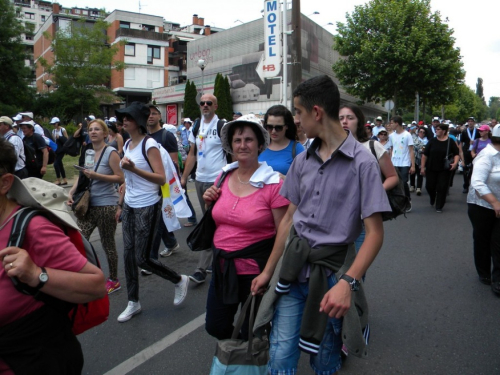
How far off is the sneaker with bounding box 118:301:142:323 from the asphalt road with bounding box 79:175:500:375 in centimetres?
6

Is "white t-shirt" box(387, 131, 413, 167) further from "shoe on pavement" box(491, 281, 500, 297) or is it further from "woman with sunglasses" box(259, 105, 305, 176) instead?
"woman with sunglasses" box(259, 105, 305, 176)

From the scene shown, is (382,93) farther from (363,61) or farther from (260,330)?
(260,330)

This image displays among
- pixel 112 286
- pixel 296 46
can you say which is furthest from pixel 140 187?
pixel 296 46

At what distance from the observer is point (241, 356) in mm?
2318

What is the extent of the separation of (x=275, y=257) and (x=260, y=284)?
0.16 metres

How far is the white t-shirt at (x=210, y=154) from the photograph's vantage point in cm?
561

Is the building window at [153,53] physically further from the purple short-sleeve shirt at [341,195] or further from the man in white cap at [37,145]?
the purple short-sleeve shirt at [341,195]

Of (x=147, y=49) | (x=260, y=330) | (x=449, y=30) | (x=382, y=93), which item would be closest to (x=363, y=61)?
(x=382, y=93)

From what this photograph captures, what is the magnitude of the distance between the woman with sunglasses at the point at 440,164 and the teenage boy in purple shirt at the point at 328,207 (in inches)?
303

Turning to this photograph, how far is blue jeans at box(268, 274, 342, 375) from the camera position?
2.24m

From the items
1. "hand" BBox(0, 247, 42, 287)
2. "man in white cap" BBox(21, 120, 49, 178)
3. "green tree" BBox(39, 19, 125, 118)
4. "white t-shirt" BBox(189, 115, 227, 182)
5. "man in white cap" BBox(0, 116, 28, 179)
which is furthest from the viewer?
"green tree" BBox(39, 19, 125, 118)

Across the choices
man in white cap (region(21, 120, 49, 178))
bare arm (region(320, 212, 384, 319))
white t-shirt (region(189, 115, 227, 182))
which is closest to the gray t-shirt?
white t-shirt (region(189, 115, 227, 182))

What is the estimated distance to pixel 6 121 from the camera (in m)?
7.23

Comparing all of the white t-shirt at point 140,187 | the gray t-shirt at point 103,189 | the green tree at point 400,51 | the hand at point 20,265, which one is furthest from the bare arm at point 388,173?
the green tree at point 400,51
